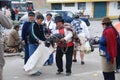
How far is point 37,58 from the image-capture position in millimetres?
11727

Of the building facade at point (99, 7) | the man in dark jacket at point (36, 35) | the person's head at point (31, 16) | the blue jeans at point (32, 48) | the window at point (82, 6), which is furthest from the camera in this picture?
the window at point (82, 6)

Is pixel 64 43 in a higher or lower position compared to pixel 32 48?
higher

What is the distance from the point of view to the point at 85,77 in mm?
11539

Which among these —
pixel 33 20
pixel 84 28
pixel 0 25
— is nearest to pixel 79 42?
pixel 84 28

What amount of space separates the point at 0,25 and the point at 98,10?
166ft

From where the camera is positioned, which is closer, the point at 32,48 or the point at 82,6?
the point at 32,48

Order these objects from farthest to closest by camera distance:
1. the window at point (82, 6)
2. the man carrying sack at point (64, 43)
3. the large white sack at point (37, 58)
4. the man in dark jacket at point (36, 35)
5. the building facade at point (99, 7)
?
the window at point (82, 6) → the building facade at point (99, 7) → the man in dark jacket at point (36, 35) → the large white sack at point (37, 58) → the man carrying sack at point (64, 43)

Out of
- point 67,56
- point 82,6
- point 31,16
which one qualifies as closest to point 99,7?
point 82,6

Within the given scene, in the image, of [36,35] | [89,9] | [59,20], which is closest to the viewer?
[59,20]

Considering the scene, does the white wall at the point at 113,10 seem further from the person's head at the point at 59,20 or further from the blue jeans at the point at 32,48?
the person's head at the point at 59,20

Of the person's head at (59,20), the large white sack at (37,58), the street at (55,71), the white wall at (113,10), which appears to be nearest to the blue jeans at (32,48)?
the large white sack at (37,58)

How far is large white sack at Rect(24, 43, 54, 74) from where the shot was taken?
11.7m

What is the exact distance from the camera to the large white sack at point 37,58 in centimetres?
1173

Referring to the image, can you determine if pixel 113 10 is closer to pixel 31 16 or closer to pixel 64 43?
pixel 31 16
